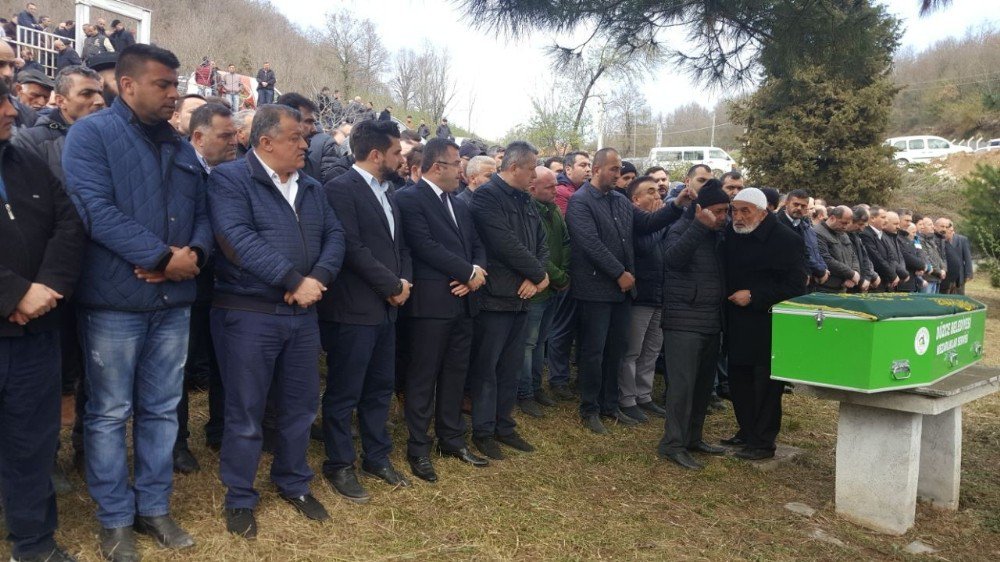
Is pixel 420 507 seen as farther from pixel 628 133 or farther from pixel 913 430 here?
pixel 628 133

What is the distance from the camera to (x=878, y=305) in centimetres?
411

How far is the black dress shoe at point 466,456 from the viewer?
483 cm

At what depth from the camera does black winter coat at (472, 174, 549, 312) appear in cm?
502

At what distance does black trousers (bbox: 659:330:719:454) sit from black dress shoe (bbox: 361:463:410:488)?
6.61ft

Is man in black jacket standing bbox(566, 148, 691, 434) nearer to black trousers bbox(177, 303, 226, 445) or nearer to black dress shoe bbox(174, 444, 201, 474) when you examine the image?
black trousers bbox(177, 303, 226, 445)

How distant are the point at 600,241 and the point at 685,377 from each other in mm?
1271

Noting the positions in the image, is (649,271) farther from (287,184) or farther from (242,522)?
(242,522)

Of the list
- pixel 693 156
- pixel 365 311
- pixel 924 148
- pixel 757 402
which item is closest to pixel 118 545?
pixel 365 311

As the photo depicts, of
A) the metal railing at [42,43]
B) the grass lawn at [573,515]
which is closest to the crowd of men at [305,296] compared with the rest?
the grass lawn at [573,515]

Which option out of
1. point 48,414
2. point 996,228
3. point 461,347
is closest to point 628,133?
point 996,228

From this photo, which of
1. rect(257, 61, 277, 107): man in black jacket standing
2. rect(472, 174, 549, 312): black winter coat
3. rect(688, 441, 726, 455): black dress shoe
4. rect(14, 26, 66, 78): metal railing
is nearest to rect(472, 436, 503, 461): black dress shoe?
rect(472, 174, 549, 312): black winter coat

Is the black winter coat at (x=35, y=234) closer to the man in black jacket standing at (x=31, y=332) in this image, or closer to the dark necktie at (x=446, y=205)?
the man in black jacket standing at (x=31, y=332)

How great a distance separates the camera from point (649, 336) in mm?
6566

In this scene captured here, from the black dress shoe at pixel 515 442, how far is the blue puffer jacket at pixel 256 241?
2.16 meters
